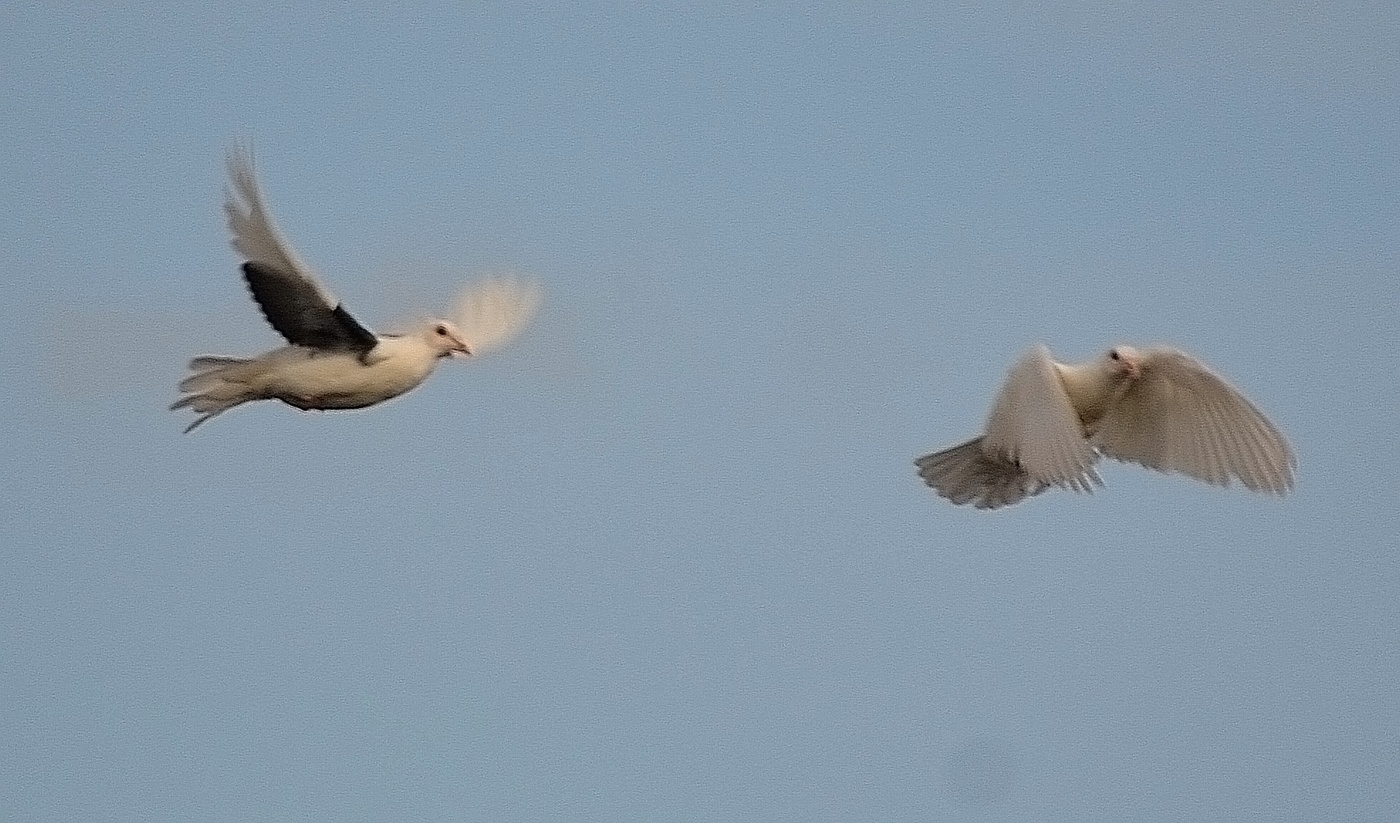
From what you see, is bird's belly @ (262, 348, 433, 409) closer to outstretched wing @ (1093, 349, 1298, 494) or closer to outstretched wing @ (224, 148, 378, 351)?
outstretched wing @ (224, 148, 378, 351)

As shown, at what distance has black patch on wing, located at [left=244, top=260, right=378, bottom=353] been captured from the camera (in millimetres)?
23234

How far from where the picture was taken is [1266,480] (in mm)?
25172

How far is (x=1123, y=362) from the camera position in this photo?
24.7 m

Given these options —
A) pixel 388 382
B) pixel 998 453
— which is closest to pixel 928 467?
pixel 998 453

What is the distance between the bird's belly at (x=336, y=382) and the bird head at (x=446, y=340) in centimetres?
50

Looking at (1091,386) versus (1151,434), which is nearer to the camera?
(1091,386)

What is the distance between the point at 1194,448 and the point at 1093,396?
1372 millimetres

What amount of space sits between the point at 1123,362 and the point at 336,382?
6822 mm

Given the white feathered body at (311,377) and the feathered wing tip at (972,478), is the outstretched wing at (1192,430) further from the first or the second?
the white feathered body at (311,377)

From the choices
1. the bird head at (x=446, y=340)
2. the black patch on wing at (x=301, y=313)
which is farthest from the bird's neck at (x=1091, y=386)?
the black patch on wing at (x=301, y=313)

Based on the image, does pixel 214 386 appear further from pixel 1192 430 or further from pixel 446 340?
pixel 1192 430

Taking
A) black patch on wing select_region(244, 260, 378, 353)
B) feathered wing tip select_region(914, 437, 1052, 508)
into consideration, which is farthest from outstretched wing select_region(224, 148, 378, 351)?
feathered wing tip select_region(914, 437, 1052, 508)

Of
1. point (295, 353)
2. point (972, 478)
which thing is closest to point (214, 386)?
point (295, 353)

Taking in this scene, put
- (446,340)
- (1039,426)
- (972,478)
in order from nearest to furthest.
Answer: (1039,426), (446,340), (972,478)
